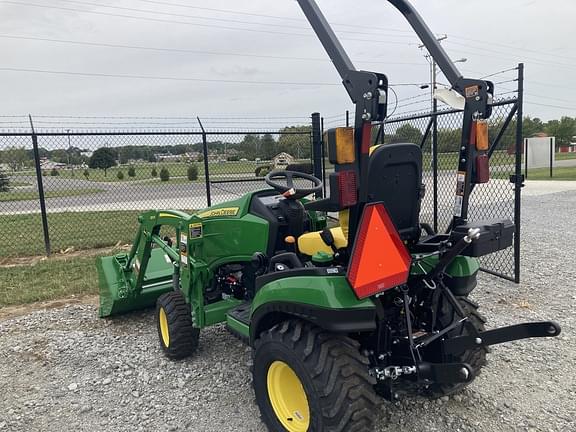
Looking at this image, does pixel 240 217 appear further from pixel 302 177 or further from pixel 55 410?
pixel 55 410

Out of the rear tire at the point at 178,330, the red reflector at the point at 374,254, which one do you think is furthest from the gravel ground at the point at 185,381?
the red reflector at the point at 374,254

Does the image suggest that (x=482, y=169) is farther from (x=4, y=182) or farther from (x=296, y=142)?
(x=4, y=182)

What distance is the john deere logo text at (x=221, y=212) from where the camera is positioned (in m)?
3.51

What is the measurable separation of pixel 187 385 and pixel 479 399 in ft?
6.71

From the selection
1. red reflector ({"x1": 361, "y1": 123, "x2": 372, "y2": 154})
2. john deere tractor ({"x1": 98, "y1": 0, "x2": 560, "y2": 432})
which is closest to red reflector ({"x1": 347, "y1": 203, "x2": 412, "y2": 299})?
john deere tractor ({"x1": 98, "y1": 0, "x2": 560, "y2": 432})

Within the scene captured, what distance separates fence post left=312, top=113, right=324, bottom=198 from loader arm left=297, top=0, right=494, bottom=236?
586cm

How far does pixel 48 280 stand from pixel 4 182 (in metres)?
10.2

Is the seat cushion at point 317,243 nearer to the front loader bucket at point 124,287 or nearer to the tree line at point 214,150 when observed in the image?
the front loader bucket at point 124,287

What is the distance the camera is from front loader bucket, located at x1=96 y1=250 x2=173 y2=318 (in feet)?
15.1

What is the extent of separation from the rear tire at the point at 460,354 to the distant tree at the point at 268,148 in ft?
24.2

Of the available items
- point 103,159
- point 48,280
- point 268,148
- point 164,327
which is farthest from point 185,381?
point 103,159

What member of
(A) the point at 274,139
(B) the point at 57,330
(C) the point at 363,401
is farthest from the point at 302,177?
(A) the point at 274,139

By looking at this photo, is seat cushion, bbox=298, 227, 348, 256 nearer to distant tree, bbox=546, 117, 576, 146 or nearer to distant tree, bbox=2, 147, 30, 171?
distant tree, bbox=2, 147, 30, 171

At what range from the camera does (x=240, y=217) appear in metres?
3.46
